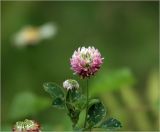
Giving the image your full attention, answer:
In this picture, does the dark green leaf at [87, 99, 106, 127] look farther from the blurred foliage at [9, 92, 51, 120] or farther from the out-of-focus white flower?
the out-of-focus white flower

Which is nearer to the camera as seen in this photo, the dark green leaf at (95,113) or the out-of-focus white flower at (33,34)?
the dark green leaf at (95,113)

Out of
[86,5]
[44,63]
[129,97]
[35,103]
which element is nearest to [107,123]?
[35,103]

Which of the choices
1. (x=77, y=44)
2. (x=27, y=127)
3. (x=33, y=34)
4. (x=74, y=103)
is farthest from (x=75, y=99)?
(x=77, y=44)

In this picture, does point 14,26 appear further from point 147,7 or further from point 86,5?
point 147,7

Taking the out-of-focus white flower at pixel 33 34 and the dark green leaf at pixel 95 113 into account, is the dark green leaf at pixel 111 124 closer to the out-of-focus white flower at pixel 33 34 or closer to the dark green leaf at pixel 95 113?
the dark green leaf at pixel 95 113

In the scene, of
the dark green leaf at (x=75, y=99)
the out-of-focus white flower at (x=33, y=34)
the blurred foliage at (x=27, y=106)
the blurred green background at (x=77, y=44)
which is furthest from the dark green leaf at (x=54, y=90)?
the out-of-focus white flower at (x=33, y=34)

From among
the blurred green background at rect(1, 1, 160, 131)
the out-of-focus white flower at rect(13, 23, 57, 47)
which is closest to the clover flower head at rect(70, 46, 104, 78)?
the blurred green background at rect(1, 1, 160, 131)

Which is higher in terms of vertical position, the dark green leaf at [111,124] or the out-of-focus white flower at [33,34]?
the out-of-focus white flower at [33,34]
